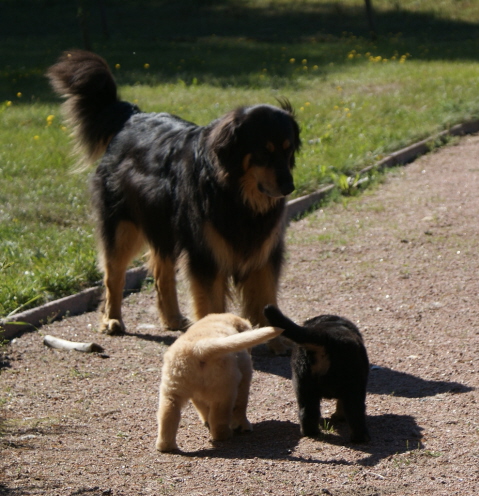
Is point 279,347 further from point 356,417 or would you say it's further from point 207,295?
point 356,417

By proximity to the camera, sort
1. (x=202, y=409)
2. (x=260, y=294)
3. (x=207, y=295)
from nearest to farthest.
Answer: (x=202, y=409)
(x=207, y=295)
(x=260, y=294)

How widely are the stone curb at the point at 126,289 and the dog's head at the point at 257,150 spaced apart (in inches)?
72.4

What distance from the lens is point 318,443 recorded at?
4109mm

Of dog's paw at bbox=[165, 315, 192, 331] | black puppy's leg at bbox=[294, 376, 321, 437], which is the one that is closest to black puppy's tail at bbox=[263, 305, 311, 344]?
black puppy's leg at bbox=[294, 376, 321, 437]

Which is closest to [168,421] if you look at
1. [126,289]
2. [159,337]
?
[159,337]

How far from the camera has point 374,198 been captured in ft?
30.8

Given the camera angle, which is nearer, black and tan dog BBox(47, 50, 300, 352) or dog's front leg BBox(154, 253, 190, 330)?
black and tan dog BBox(47, 50, 300, 352)

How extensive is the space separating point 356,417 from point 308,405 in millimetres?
270

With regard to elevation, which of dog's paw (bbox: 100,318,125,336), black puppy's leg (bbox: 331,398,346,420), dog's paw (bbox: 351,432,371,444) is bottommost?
dog's paw (bbox: 100,318,125,336)

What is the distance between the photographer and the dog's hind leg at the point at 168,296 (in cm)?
647

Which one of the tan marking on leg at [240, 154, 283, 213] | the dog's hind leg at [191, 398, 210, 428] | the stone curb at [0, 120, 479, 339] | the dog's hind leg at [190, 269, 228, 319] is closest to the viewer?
the dog's hind leg at [191, 398, 210, 428]

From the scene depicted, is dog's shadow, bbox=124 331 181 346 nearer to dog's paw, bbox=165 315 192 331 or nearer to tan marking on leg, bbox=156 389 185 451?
dog's paw, bbox=165 315 192 331

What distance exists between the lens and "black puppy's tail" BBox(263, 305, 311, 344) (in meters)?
3.87

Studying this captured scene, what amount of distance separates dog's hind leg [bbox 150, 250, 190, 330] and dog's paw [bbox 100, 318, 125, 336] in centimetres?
39
